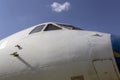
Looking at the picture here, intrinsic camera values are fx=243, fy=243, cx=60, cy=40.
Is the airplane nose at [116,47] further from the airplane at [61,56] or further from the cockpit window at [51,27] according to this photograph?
the cockpit window at [51,27]

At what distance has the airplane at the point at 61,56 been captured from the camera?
22.5 feet

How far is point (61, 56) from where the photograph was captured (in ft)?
24.6

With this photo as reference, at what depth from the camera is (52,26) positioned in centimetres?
930

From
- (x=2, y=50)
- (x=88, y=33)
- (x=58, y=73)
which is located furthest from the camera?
(x=2, y=50)

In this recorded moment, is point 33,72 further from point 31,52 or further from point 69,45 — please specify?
point 69,45

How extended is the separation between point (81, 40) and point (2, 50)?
3173mm

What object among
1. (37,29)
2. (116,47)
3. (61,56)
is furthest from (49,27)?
(116,47)

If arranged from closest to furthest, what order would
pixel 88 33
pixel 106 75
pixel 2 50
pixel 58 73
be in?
pixel 106 75 < pixel 58 73 < pixel 88 33 < pixel 2 50

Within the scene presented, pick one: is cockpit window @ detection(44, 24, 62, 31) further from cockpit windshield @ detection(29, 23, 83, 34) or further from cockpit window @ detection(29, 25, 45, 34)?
cockpit window @ detection(29, 25, 45, 34)

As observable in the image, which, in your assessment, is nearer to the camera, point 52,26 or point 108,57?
point 108,57

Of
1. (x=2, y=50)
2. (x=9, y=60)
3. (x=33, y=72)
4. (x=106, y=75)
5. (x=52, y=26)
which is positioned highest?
(x=52, y=26)

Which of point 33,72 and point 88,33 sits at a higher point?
point 88,33

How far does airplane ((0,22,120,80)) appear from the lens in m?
6.86

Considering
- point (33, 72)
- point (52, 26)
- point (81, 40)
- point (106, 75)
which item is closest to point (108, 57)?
point (106, 75)
